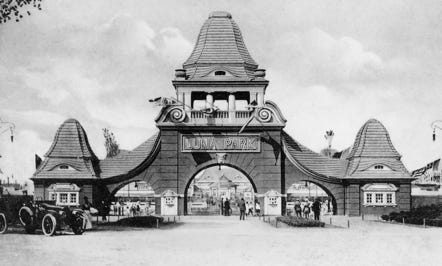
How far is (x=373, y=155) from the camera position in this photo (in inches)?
1738

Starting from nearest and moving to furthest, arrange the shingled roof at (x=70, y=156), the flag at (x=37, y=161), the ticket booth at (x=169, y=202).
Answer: the ticket booth at (x=169, y=202), the shingled roof at (x=70, y=156), the flag at (x=37, y=161)

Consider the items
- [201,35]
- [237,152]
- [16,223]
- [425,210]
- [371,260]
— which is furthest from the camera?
[201,35]

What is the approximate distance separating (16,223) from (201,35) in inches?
936

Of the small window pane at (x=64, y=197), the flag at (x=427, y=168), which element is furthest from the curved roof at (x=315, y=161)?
the small window pane at (x=64, y=197)

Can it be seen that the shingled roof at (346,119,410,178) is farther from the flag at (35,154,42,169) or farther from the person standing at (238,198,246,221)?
the flag at (35,154,42,169)

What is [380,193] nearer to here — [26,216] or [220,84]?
[220,84]

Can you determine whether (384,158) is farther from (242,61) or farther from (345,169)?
(242,61)

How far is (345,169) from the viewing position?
147 feet

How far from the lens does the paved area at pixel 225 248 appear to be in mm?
16875

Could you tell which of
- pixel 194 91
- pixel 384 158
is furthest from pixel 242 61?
pixel 384 158

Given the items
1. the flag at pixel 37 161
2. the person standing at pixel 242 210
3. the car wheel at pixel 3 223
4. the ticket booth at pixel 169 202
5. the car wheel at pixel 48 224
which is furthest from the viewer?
the flag at pixel 37 161

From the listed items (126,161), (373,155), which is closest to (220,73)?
(126,161)

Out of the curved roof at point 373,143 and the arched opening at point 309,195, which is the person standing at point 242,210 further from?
the arched opening at point 309,195

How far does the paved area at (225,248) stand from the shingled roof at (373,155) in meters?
15.7
